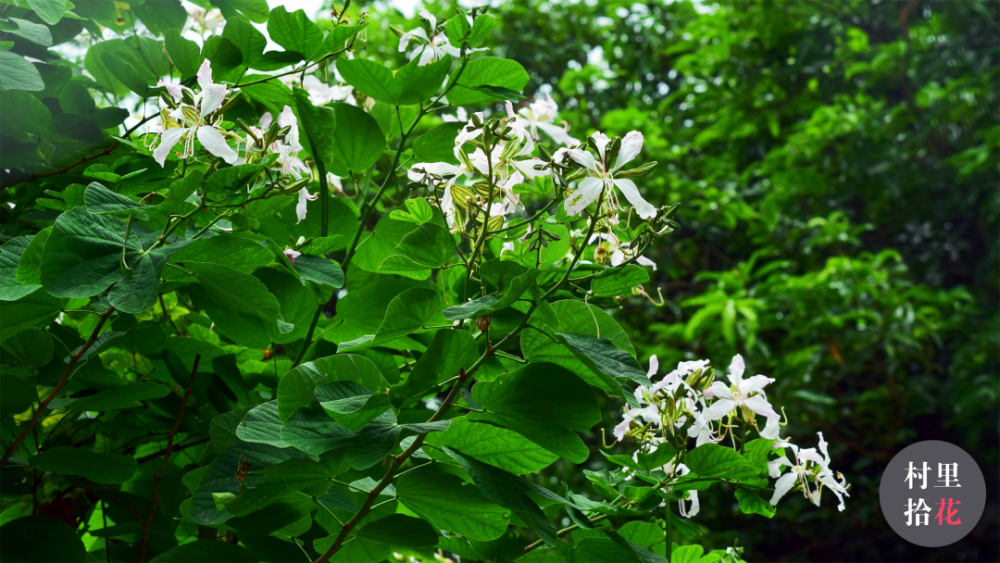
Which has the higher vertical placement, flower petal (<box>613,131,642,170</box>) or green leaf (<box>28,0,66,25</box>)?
green leaf (<box>28,0,66,25</box>)

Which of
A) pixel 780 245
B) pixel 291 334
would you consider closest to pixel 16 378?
pixel 291 334

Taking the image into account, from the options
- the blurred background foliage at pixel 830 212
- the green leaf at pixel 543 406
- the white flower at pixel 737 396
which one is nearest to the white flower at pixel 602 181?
the green leaf at pixel 543 406

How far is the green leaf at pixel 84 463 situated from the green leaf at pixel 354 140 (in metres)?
0.28

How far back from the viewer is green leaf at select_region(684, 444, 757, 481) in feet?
1.88

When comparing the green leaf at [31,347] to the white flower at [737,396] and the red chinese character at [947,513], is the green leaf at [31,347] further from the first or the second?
the red chinese character at [947,513]

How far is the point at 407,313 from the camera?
0.49m

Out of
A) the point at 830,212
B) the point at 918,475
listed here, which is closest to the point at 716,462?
the point at 918,475

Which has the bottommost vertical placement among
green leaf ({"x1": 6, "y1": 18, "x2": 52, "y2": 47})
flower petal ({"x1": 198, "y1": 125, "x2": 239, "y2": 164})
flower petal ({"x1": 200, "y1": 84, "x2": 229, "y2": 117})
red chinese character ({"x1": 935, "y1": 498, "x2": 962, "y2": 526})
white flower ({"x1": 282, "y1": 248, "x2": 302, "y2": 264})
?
red chinese character ({"x1": 935, "y1": 498, "x2": 962, "y2": 526})

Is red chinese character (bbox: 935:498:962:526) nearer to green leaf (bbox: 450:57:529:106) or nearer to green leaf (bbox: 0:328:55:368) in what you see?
green leaf (bbox: 450:57:529:106)

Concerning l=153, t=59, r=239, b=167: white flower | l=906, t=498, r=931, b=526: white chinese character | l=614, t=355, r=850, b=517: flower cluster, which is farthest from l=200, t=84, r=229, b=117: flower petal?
l=906, t=498, r=931, b=526: white chinese character

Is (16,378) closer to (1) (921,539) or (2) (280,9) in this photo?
(2) (280,9)

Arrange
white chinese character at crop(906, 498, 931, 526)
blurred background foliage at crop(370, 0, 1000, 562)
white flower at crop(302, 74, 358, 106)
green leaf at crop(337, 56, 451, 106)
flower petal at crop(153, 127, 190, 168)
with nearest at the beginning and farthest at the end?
flower petal at crop(153, 127, 190, 168) < green leaf at crop(337, 56, 451, 106) < white flower at crop(302, 74, 358, 106) < white chinese character at crop(906, 498, 931, 526) < blurred background foliage at crop(370, 0, 1000, 562)

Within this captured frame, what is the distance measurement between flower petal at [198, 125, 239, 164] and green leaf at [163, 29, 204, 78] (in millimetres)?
172

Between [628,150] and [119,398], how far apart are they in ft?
1.28
